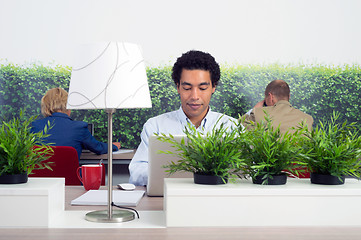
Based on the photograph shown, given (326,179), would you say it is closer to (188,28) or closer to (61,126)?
(61,126)

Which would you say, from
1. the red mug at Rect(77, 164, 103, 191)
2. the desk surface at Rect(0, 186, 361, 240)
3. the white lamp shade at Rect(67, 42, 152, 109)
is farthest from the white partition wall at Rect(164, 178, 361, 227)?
the red mug at Rect(77, 164, 103, 191)

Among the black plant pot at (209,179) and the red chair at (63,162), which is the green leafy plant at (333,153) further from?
the red chair at (63,162)

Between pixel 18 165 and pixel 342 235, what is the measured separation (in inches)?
39.8

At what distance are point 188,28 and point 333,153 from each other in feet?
17.0

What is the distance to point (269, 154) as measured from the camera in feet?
4.58

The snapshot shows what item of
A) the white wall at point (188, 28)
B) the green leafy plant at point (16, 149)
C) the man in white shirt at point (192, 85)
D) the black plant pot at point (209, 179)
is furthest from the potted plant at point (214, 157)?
the white wall at point (188, 28)

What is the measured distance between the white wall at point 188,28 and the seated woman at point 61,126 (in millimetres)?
2636

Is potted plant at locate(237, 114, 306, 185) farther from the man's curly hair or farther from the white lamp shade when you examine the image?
the man's curly hair

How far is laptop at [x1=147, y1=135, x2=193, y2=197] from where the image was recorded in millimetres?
1781

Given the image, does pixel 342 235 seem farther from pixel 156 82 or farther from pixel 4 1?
pixel 4 1

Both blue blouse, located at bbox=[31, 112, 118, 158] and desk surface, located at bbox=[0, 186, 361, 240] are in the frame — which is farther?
blue blouse, located at bbox=[31, 112, 118, 158]

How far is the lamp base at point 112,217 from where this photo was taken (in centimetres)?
144

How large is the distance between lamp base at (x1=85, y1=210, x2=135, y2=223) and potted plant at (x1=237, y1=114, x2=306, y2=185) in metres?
0.41

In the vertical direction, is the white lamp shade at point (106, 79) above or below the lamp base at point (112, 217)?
above
